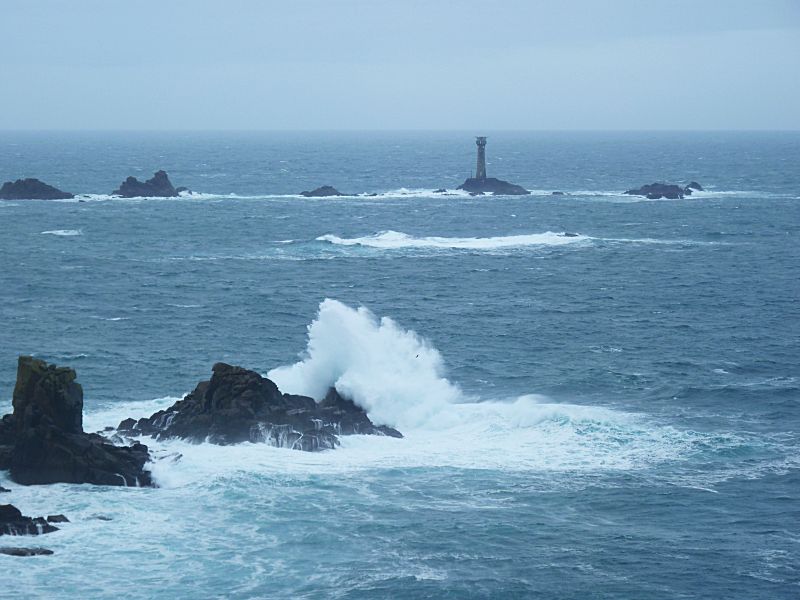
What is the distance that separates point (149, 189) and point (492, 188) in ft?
131

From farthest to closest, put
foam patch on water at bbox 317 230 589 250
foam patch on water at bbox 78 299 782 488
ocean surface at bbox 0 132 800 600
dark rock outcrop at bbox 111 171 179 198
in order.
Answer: dark rock outcrop at bbox 111 171 179 198 < foam patch on water at bbox 317 230 589 250 < foam patch on water at bbox 78 299 782 488 < ocean surface at bbox 0 132 800 600

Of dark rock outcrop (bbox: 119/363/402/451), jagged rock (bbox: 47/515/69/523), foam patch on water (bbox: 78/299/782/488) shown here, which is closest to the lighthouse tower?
foam patch on water (bbox: 78/299/782/488)

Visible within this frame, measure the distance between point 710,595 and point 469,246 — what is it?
6814cm

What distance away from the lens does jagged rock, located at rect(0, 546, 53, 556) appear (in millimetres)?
31703

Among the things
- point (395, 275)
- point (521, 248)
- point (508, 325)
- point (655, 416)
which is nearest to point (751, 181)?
point (521, 248)

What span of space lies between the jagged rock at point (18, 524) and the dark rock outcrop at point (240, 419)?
842 cm

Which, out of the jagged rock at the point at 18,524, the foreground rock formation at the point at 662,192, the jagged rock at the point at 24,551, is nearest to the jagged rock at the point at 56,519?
the jagged rock at the point at 18,524

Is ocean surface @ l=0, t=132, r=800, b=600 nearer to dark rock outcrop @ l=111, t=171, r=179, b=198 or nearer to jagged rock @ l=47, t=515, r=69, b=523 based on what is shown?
jagged rock @ l=47, t=515, r=69, b=523

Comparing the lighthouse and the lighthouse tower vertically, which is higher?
the lighthouse tower

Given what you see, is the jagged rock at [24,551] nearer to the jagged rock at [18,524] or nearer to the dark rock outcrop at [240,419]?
the jagged rock at [18,524]

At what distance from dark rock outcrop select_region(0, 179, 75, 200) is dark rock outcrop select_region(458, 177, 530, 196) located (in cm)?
4684

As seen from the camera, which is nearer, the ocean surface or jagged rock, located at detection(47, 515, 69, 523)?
the ocean surface

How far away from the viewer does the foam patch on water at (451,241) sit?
97.7 m

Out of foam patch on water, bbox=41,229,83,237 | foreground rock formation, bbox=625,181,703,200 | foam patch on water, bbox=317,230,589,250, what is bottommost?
foam patch on water, bbox=317,230,589,250
